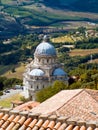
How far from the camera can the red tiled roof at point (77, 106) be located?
87.1ft

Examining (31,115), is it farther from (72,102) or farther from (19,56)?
(19,56)

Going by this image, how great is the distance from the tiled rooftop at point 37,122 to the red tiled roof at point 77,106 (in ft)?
40.2

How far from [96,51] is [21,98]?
231 ft

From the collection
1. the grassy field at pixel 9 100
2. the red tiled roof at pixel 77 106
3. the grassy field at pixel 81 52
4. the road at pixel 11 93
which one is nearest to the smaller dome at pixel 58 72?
the grassy field at pixel 9 100

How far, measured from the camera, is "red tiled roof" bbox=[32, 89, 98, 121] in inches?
1046

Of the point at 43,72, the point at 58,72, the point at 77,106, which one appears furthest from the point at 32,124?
the point at 58,72

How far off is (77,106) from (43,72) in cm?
4260

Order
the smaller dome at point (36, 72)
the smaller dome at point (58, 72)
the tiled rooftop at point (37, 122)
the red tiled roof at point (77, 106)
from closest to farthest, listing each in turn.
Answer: the tiled rooftop at point (37, 122)
the red tiled roof at point (77, 106)
the smaller dome at point (36, 72)
the smaller dome at point (58, 72)

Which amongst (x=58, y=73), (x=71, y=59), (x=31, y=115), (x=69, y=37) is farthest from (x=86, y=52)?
(x=31, y=115)

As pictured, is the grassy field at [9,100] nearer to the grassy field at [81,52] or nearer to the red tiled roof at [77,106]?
the red tiled roof at [77,106]

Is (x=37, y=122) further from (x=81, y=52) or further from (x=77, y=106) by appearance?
(x=81, y=52)

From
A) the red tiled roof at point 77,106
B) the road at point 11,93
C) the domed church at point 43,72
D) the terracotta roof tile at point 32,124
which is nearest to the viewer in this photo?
the terracotta roof tile at point 32,124

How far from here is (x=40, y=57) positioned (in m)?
70.6

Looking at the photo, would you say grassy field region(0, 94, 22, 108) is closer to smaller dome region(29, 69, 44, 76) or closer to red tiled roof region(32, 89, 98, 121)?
smaller dome region(29, 69, 44, 76)
